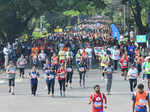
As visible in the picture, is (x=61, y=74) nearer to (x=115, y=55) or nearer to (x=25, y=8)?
(x=115, y=55)

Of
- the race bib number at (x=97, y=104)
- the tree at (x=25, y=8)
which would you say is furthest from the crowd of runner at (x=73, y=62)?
the race bib number at (x=97, y=104)

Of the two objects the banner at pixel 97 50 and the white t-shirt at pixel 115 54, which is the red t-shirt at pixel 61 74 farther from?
the banner at pixel 97 50

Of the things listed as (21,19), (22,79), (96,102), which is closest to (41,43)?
(21,19)

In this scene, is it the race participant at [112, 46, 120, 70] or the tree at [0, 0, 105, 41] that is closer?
the race participant at [112, 46, 120, 70]

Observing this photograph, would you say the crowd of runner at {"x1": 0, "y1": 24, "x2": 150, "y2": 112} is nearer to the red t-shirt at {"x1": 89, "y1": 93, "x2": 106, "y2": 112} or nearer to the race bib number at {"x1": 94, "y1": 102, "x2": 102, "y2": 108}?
the red t-shirt at {"x1": 89, "y1": 93, "x2": 106, "y2": 112}

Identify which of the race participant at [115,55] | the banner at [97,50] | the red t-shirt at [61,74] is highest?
the banner at [97,50]

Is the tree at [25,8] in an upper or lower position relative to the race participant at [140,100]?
upper

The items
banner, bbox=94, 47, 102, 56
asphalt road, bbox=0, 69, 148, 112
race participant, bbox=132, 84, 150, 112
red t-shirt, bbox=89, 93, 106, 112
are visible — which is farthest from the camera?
banner, bbox=94, 47, 102, 56

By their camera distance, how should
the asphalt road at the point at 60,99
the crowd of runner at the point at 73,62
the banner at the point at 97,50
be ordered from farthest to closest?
the banner at the point at 97,50 → the crowd of runner at the point at 73,62 → the asphalt road at the point at 60,99

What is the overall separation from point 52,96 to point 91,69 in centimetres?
1512

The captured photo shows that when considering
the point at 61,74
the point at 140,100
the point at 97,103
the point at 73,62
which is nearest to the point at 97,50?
the point at 73,62

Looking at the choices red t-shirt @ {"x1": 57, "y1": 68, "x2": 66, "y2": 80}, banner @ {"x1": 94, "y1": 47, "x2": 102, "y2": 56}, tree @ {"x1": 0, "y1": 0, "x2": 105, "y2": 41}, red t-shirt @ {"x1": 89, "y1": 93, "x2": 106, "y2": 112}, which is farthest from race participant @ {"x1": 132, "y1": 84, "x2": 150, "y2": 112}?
tree @ {"x1": 0, "y1": 0, "x2": 105, "y2": 41}

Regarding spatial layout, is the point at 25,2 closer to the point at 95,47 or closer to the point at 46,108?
the point at 95,47

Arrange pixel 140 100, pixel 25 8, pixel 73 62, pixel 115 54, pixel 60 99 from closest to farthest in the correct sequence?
1. pixel 140 100
2. pixel 60 99
3. pixel 115 54
4. pixel 73 62
5. pixel 25 8
